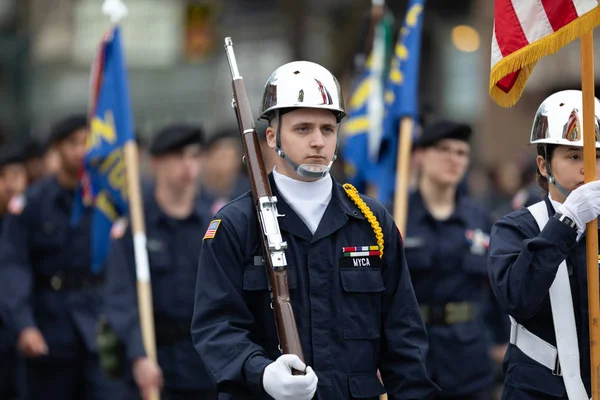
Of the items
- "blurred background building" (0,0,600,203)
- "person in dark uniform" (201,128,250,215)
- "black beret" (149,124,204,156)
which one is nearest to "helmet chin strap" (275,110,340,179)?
"black beret" (149,124,204,156)

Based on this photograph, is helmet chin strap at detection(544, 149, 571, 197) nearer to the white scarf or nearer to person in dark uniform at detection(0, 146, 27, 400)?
the white scarf

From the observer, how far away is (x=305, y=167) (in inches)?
206

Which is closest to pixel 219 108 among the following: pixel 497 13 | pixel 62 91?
pixel 62 91

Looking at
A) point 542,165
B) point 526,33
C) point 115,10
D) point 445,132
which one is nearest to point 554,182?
point 542,165

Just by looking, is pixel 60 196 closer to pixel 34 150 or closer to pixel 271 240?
pixel 34 150

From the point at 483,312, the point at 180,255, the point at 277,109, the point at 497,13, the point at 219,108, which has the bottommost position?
the point at 483,312

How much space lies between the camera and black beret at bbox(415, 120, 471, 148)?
902cm

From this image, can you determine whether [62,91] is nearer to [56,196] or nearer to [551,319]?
[56,196]

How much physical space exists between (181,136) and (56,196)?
1.62 m

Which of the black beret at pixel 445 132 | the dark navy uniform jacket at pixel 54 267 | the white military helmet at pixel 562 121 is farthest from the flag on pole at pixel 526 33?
the dark navy uniform jacket at pixel 54 267

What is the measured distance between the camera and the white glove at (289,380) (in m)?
4.70

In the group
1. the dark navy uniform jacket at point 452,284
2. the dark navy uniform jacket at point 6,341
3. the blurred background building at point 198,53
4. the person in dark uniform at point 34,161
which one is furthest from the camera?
the blurred background building at point 198,53

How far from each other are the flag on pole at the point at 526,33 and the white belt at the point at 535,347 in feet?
3.67

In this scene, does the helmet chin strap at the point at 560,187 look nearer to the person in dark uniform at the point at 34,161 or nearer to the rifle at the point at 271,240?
the rifle at the point at 271,240
